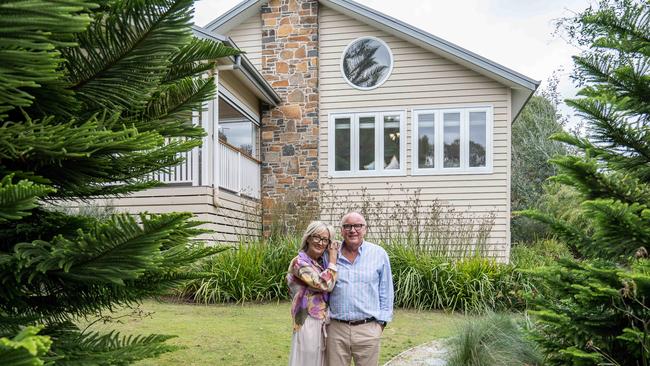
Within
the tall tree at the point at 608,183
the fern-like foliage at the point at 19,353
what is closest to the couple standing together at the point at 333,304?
the tall tree at the point at 608,183

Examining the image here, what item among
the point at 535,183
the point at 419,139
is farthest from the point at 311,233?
the point at 535,183

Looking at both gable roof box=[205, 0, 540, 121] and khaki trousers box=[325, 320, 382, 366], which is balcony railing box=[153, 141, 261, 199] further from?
khaki trousers box=[325, 320, 382, 366]

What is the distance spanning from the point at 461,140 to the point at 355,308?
393 inches

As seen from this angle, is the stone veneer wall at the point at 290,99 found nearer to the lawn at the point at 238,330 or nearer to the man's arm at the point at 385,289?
the lawn at the point at 238,330

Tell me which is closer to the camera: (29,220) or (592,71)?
(29,220)

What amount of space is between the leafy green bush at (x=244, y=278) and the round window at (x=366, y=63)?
6.06m

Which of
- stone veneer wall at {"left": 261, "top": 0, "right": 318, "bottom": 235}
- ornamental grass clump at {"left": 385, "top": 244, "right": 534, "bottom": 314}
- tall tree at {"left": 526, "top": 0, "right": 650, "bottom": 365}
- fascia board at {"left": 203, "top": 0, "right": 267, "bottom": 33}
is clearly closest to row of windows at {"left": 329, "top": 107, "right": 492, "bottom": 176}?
stone veneer wall at {"left": 261, "top": 0, "right": 318, "bottom": 235}

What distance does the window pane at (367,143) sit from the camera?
13.6 metres

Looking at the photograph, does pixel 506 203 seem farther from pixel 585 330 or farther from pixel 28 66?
pixel 28 66

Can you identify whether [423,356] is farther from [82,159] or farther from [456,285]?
[82,159]

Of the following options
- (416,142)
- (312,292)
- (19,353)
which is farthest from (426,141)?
(19,353)

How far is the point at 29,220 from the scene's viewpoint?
1.28 m

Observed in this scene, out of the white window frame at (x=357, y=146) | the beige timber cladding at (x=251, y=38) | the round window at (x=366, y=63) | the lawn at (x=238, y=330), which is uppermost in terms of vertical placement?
the beige timber cladding at (x=251, y=38)

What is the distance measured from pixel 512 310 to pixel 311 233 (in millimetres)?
5580
